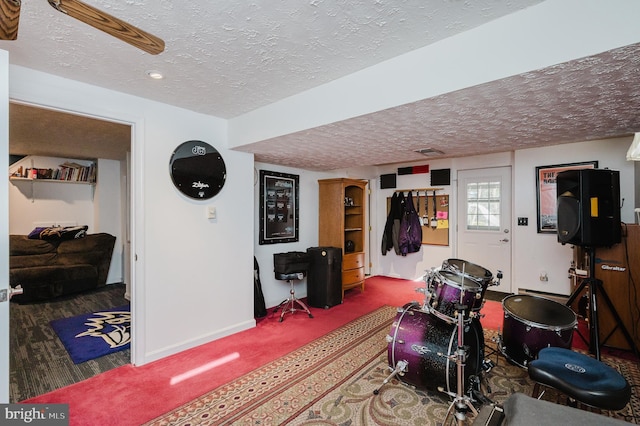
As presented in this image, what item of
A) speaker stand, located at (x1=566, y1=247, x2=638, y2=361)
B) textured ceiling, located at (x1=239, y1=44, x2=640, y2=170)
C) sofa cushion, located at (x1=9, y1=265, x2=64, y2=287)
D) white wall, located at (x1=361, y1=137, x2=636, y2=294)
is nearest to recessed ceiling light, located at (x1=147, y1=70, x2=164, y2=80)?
textured ceiling, located at (x1=239, y1=44, x2=640, y2=170)

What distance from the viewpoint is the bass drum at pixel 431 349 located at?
1974mm

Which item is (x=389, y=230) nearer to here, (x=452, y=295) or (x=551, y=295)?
(x=551, y=295)

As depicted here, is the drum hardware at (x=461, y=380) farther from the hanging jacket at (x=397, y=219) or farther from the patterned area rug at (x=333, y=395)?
the hanging jacket at (x=397, y=219)

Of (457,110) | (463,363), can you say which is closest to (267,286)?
(463,363)

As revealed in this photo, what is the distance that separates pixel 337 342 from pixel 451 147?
7.60 feet

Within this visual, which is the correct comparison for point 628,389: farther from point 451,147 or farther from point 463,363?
point 451,147

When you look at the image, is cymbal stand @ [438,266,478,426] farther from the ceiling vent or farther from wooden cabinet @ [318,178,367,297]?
wooden cabinet @ [318,178,367,297]

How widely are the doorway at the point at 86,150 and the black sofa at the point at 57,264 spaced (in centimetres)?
21

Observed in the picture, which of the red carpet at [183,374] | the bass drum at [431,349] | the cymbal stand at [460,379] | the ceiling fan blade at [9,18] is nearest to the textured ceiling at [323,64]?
the ceiling fan blade at [9,18]

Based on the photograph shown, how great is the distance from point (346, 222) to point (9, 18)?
434 cm

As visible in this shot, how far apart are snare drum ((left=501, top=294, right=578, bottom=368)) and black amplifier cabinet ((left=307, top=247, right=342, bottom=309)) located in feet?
6.78

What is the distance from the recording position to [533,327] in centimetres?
218

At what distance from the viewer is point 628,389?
142 cm

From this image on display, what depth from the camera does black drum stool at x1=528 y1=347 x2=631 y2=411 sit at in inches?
54.9
